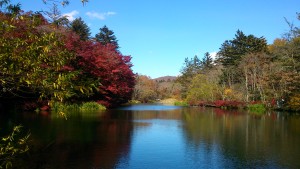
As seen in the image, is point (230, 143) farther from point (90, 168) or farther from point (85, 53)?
point (85, 53)

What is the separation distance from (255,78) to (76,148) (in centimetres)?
2985

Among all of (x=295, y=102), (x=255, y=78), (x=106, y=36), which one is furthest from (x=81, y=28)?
(x=295, y=102)

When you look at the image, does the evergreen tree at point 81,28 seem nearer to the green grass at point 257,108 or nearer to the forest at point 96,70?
the forest at point 96,70

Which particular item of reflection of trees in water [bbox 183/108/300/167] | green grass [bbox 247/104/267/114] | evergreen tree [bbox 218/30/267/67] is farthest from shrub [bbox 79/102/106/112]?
evergreen tree [bbox 218/30/267/67]

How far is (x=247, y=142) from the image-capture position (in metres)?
11.7

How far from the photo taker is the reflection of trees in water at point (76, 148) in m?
8.05

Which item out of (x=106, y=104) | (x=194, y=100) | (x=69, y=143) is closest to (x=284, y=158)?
(x=69, y=143)

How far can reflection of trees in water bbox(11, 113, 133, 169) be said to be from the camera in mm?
8047

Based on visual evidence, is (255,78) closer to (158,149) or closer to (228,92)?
(228,92)

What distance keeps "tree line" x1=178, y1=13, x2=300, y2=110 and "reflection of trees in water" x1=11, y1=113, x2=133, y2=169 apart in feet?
67.8

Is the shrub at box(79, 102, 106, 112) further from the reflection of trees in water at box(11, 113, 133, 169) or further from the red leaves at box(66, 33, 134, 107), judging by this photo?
the reflection of trees in water at box(11, 113, 133, 169)

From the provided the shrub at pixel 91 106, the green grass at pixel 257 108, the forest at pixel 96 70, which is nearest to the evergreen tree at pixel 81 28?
the forest at pixel 96 70

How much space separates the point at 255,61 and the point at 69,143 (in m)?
30.9

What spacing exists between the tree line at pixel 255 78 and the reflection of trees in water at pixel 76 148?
67.8ft
